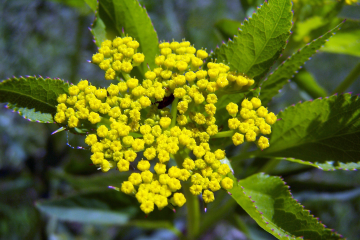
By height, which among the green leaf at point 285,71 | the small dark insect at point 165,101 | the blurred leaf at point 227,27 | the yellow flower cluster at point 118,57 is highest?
the blurred leaf at point 227,27

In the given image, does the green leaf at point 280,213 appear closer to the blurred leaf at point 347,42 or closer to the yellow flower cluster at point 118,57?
the yellow flower cluster at point 118,57

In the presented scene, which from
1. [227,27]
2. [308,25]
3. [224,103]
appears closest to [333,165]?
[224,103]

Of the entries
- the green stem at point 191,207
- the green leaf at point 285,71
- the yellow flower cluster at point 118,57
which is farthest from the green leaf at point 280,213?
the yellow flower cluster at point 118,57

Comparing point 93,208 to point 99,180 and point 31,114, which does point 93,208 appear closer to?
point 99,180

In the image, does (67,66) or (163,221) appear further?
(67,66)

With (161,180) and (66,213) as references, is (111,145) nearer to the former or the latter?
(161,180)

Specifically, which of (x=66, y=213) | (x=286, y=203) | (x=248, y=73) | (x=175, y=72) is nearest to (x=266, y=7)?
(x=248, y=73)
